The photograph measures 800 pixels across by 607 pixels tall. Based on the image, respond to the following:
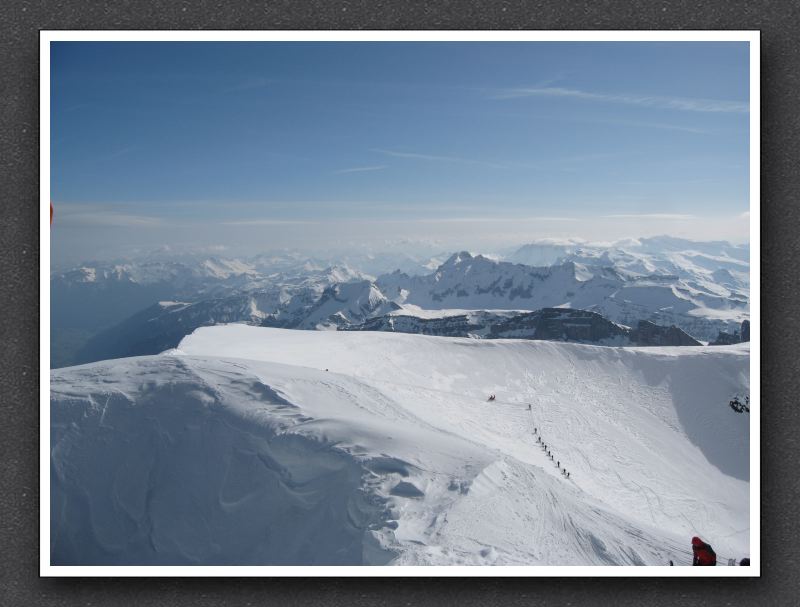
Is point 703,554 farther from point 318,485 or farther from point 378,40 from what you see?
point 378,40

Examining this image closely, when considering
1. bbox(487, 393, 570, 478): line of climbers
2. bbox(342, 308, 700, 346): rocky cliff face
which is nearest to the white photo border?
bbox(487, 393, 570, 478): line of climbers

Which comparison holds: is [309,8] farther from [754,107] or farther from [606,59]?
[754,107]

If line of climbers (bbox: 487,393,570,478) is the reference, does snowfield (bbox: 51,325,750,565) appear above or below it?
above

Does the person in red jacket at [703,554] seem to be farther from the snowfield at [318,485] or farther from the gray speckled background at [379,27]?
the gray speckled background at [379,27]

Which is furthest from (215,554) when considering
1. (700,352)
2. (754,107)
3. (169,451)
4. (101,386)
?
(700,352)

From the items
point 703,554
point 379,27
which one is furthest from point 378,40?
point 703,554

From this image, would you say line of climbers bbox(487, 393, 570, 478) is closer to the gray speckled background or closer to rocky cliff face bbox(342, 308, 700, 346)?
the gray speckled background
